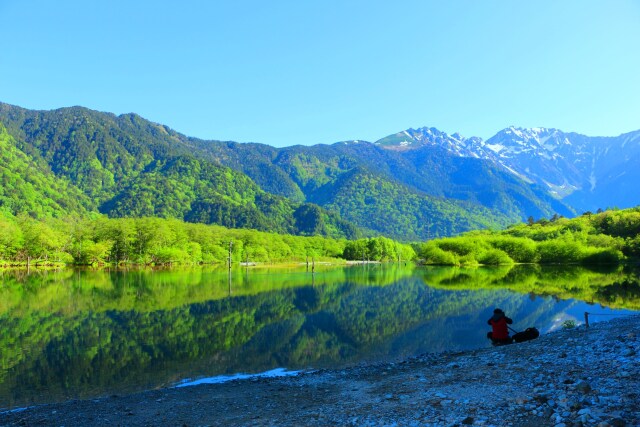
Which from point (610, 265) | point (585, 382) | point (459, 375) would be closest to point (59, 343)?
point (459, 375)

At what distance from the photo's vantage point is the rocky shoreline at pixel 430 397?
31.2 ft

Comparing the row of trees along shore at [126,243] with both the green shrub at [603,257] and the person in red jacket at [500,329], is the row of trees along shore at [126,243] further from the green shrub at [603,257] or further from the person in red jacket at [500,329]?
the person in red jacket at [500,329]

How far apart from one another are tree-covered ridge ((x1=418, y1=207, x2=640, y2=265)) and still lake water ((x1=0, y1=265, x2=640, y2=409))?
2483 inches

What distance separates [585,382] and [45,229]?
124 m

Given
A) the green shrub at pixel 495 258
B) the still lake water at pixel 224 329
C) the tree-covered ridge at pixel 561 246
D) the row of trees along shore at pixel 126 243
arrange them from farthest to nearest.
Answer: the green shrub at pixel 495 258 < the tree-covered ridge at pixel 561 246 < the row of trees along shore at pixel 126 243 < the still lake water at pixel 224 329

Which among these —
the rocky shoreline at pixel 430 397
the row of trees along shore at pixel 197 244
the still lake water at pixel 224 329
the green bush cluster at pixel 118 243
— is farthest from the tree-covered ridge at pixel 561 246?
the rocky shoreline at pixel 430 397

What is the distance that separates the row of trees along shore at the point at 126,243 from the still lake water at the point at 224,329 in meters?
64.4

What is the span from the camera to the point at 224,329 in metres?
30.9

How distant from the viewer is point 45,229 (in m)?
112

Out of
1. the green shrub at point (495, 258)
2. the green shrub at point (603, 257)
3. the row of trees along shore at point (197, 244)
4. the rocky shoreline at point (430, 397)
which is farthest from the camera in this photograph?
the green shrub at point (495, 258)

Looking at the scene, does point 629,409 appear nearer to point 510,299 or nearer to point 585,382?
point 585,382

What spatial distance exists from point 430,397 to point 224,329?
21.4 meters

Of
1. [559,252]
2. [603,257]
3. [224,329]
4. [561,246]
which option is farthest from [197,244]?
[224,329]

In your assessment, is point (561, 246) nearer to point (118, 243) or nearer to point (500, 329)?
point (500, 329)
